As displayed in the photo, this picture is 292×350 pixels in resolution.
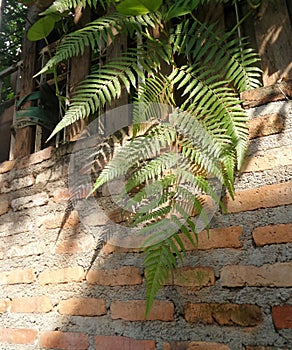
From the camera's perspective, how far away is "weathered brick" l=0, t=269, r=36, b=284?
1.47 meters

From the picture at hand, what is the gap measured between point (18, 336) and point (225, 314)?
90 centimetres

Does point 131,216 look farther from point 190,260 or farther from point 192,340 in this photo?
point 192,340

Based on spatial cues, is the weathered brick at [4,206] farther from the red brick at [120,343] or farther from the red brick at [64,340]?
the red brick at [120,343]

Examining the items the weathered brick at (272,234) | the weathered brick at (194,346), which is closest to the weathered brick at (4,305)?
the weathered brick at (194,346)

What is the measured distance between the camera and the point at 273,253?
1.00 m

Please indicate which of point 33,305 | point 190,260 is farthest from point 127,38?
point 33,305

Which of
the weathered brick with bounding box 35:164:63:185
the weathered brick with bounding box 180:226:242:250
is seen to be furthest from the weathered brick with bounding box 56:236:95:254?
the weathered brick with bounding box 180:226:242:250

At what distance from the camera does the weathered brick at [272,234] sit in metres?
1.00

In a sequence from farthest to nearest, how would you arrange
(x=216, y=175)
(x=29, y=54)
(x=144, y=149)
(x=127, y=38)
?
(x=29, y=54)
(x=127, y=38)
(x=144, y=149)
(x=216, y=175)

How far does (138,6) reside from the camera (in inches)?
46.4

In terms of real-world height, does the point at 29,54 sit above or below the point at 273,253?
above

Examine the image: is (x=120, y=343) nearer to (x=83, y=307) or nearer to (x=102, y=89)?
(x=83, y=307)

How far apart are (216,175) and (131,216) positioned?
1.22 feet

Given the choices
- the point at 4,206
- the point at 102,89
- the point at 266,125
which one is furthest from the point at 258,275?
the point at 4,206
